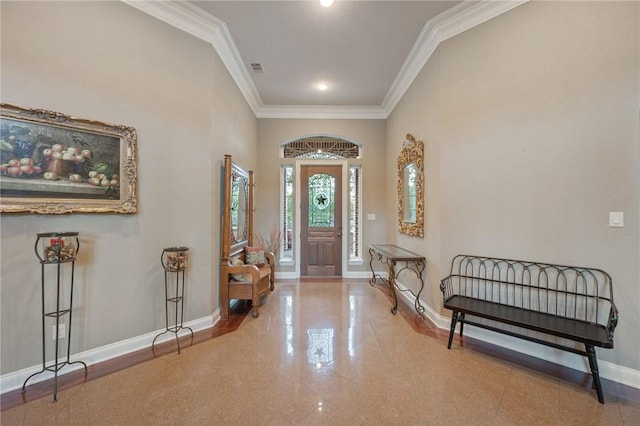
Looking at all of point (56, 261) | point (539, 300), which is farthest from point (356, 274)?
point (56, 261)

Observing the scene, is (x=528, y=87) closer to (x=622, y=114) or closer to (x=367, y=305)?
(x=622, y=114)

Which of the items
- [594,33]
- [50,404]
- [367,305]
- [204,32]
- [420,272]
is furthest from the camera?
[367,305]

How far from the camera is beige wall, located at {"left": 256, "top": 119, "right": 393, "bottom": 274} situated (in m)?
5.32

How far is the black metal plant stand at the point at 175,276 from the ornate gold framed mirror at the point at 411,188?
285cm

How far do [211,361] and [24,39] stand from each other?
2.88m

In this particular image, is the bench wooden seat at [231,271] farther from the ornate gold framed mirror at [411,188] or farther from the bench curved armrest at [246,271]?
the ornate gold framed mirror at [411,188]

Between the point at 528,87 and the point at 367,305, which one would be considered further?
the point at 367,305

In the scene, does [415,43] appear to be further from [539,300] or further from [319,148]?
[539,300]

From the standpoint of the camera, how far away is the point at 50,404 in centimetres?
178

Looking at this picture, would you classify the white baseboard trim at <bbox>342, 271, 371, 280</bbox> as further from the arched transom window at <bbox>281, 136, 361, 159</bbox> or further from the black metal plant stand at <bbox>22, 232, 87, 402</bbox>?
the black metal plant stand at <bbox>22, 232, 87, 402</bbox>

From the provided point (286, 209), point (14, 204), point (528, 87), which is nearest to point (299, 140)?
point (286, 209)

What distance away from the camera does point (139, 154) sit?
99.0 inches

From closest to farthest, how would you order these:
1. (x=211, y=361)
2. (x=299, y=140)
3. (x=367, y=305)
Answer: (x=211, y=361)
(x=367, y=305)
(x=299, y=140)

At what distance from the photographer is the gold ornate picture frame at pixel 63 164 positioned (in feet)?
6.21
